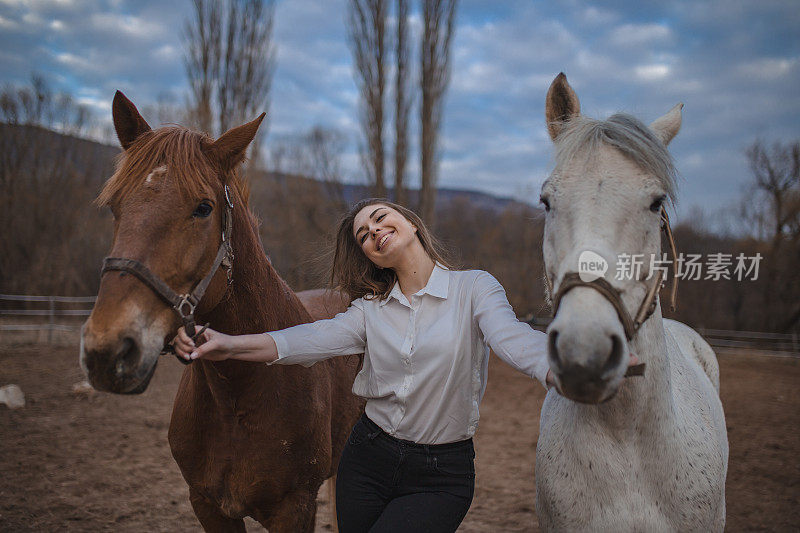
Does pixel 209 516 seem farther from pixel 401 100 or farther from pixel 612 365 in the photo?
pixel 401 100

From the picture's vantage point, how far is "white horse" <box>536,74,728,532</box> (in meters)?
1.19

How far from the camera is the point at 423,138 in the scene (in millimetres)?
12984

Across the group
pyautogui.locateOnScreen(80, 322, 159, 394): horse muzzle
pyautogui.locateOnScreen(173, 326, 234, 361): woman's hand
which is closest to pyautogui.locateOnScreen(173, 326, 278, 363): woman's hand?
pyautogui.locateOnScreen(173, 326, 234, 361): woman's hand

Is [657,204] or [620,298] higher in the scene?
[657,204]

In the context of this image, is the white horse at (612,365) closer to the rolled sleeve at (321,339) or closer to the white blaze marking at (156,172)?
the rolled sleeve at (321,339)

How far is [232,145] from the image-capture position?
1.90m

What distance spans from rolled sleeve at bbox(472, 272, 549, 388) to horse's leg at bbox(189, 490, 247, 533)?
1593 millimetres

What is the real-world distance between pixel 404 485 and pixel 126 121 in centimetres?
174

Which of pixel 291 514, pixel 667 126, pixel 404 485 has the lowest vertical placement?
pixel 291 514

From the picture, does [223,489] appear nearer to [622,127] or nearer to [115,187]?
[115,187]

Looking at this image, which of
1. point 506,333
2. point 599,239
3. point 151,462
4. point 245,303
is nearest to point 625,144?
point 599,239

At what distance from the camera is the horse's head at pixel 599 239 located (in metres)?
1.16

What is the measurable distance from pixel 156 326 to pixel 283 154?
2138cm

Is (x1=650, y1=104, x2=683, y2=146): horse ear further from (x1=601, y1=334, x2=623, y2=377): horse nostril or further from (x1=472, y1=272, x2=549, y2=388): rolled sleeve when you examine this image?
(x1=601, y1=334, x2=623, y2=377): horse nostril
